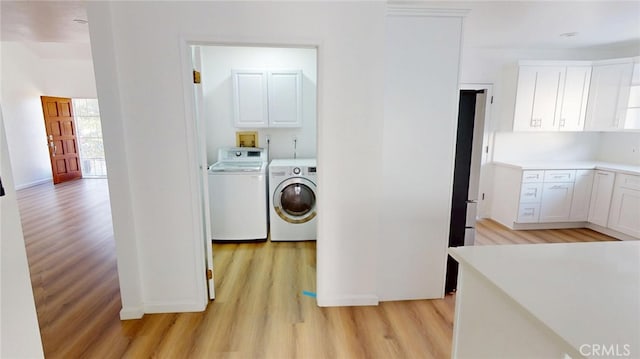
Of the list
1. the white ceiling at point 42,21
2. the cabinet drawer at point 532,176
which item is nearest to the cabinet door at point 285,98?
the white ceiling at point 42,21

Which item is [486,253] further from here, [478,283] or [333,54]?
[333,54]

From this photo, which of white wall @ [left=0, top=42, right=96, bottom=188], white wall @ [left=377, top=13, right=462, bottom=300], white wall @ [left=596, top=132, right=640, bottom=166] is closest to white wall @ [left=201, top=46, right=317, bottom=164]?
white wall @ [left=377, top=13, right=462, bottom=300]

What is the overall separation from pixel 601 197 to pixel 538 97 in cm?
150

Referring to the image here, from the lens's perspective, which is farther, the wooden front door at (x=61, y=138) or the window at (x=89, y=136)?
the window at (x=89, y=136)


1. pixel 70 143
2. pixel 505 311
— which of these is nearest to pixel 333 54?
pixel 505 311

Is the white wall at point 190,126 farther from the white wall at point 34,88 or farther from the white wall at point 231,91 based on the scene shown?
the white wall at point 34,88

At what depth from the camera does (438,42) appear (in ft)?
7.16

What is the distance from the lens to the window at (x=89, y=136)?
296 inches

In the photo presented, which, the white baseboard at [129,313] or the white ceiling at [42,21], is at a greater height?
the white ceiling at [42,21]

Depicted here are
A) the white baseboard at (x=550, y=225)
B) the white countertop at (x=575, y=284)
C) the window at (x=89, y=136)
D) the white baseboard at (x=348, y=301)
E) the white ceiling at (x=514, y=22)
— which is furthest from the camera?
the window at (x=89, y=136)

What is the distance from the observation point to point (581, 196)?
3979 millimetres

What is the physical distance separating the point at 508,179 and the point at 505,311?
12.3 ft

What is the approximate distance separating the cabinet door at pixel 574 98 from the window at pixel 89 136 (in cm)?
940

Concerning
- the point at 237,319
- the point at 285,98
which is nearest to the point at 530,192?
the point at 285,98
